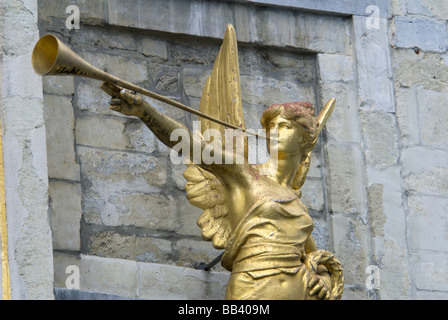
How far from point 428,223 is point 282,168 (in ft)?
3.15

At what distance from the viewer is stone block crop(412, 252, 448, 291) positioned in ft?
17.3

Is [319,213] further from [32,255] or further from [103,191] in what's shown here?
[32,255]

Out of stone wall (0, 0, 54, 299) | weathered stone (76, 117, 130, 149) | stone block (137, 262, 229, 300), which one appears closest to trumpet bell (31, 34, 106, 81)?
stone wall (0, 0, 54, 299)

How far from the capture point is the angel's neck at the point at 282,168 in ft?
15.2

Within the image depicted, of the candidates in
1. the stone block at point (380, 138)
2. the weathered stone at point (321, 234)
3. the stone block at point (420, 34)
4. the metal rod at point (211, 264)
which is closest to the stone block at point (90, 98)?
the metal rod at point (211, 264)

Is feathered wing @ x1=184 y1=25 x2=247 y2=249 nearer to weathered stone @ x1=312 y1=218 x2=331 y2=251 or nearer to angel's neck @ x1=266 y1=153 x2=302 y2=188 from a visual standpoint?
angel's neck @ x1=266 y1=153 x2=302 y2=188

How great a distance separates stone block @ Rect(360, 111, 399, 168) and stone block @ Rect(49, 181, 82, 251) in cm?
120

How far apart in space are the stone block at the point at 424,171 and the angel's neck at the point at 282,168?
0.88 m

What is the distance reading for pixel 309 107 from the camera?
4.73 m

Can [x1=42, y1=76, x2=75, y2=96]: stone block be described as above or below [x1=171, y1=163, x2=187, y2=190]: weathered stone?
above

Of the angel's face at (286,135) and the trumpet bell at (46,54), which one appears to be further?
the angel's face at (286,135)

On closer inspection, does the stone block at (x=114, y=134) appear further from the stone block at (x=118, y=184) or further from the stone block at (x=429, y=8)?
the stone block at (x=429, y=8)

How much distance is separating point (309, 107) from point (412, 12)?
112 cm
